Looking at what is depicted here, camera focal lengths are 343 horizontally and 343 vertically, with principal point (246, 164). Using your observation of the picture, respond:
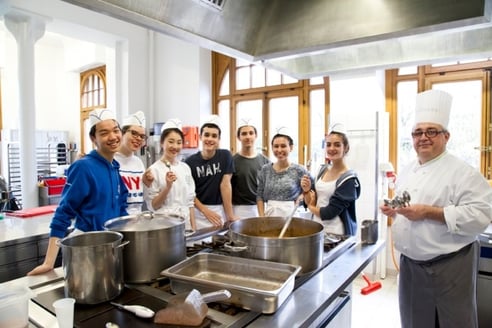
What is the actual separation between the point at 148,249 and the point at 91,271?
0.64ft

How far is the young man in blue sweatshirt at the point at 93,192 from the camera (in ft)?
4.65

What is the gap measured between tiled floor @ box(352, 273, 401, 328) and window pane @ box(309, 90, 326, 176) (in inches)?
60.0

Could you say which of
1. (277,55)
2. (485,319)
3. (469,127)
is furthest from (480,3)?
(469,127)

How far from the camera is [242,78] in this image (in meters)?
5.06

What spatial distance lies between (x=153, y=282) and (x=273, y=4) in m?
1.16

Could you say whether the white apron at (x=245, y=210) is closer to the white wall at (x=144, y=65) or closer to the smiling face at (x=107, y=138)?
the smiling face at (x=107, y=138)

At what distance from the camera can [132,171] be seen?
2.13 metres

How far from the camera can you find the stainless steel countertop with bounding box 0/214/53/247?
8.02 feet

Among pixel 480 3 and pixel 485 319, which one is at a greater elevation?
pixel 480 3

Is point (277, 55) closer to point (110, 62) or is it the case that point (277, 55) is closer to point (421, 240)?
point (421, 240)

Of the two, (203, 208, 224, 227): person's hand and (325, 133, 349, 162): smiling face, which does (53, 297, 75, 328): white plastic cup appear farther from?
(325, 133, 349, 162): smiling face

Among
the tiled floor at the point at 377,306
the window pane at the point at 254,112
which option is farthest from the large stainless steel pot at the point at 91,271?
the window pane at the point at 254,112

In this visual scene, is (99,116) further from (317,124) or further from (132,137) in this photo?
(317,124)

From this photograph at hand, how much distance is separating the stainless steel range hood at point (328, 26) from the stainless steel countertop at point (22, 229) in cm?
209
